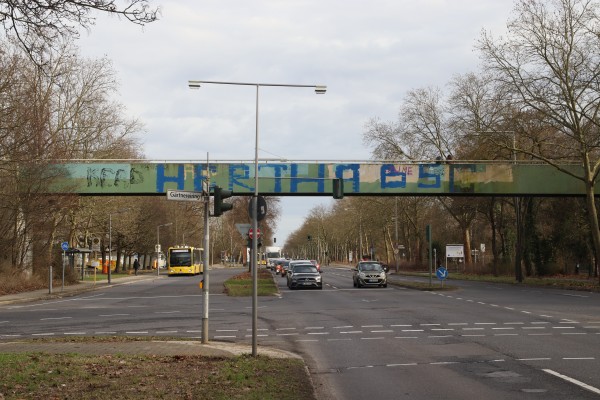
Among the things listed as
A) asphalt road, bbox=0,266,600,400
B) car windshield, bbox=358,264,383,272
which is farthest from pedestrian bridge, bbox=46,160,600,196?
asphalt road, bbox=0,266,600,400

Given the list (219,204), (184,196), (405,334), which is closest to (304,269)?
(405,334)

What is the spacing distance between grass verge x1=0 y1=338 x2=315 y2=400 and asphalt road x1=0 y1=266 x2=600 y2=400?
67 cm

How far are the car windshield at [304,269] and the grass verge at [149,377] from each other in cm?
3105

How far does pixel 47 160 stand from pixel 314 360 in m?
27.7

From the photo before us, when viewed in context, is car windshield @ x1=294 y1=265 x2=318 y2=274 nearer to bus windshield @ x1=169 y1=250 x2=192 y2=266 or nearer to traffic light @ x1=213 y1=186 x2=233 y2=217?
traffic light @ x1=213 y1=186 x2=233 y2=217

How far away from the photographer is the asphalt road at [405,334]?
397 inches

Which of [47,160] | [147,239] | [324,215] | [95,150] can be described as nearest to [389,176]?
[47,160]

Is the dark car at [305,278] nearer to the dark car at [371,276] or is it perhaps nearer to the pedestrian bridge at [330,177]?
the dark car at [371,276]

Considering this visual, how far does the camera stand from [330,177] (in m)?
42.9

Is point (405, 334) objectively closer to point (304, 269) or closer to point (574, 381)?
point (574, 381)

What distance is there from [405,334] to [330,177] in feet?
86.8

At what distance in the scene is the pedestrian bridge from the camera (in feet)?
138

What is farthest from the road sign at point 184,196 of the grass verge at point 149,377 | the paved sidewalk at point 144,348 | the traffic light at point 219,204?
the grass verge at point 149,377

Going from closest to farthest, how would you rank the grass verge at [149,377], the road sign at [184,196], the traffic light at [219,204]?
1. the grass verge at [149,377]
2. the traffic light at [219,204]
3. the road sign at [184,196]
